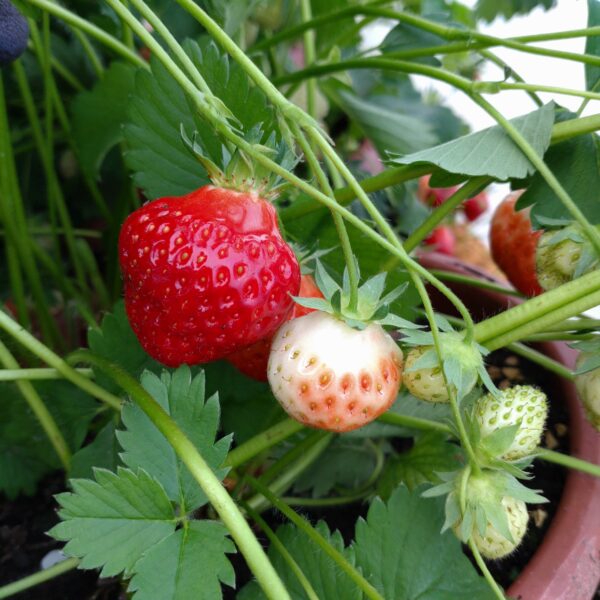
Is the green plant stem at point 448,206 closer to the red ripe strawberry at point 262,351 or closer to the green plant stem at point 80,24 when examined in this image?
the red ripe strawberry at point 262,351

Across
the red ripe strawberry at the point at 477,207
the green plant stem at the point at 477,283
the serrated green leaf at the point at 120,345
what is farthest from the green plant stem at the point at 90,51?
the red ripe strawberry at the point at 477,207

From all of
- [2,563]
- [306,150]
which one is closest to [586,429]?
[306,150]

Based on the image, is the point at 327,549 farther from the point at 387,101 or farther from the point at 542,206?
the point at 387,101

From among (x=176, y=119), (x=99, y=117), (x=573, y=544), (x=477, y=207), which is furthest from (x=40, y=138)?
(x=477, y=207)

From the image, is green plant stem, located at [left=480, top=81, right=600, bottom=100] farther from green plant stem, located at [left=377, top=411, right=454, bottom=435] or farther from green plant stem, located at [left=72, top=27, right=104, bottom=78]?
green plant stem, located at [left=72, top=27, right=104, bottom=78]

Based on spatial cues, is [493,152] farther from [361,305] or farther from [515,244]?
[515,244]
